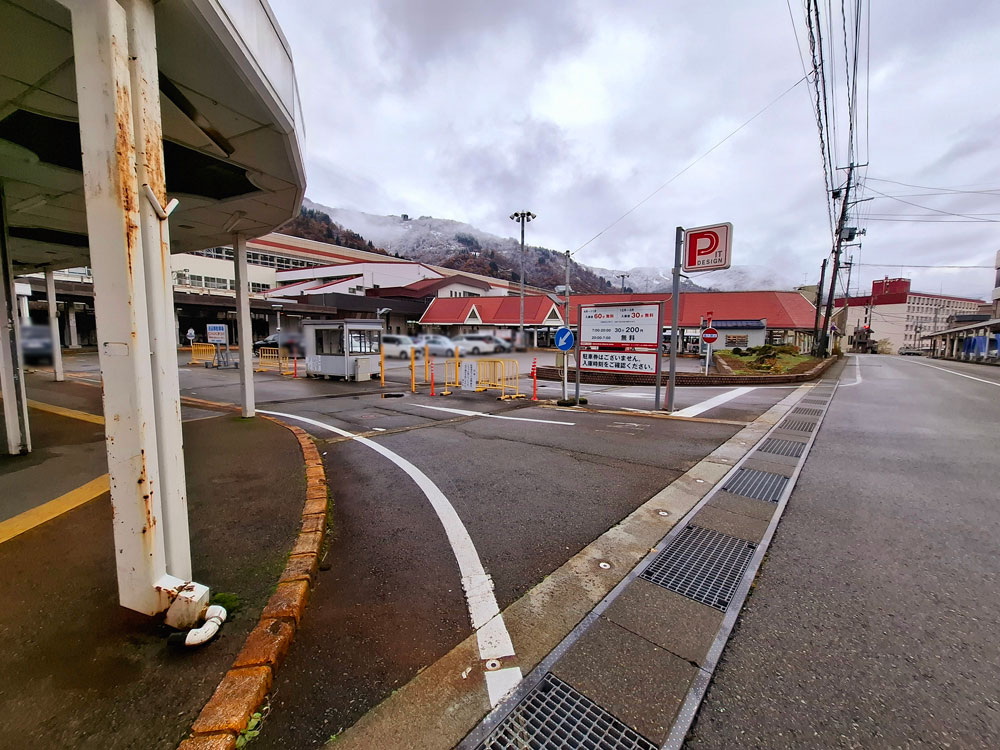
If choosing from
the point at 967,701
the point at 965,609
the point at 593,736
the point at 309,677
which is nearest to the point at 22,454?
the point at 309,677

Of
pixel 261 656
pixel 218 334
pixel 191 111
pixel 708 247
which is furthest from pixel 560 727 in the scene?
pixel 218 334

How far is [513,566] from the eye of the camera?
2721 millimetres

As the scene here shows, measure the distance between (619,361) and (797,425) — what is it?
342cm

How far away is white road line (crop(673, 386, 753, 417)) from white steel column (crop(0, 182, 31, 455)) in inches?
376

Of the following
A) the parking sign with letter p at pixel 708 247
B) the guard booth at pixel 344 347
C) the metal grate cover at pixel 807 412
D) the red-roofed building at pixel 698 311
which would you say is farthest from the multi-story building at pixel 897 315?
the guard booth at pixel 344 347

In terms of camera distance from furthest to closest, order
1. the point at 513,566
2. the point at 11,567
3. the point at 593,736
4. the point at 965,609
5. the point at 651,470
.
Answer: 1. the point at 651,470
2. the point at 513,566
3. the point at 11,567
4. the point at 965,609
5. the point at 593,736

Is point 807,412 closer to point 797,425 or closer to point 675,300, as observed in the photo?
point 797,425

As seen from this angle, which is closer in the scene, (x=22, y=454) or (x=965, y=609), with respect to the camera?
(x=965, y=609)

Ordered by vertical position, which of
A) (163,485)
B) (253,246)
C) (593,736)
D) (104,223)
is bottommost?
(593,736)

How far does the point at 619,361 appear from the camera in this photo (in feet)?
29.8

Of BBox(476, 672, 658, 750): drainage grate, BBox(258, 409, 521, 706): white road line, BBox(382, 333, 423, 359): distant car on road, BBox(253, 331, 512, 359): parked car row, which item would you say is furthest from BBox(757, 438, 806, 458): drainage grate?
BBox(382, 333, 423, 359): distant car on road

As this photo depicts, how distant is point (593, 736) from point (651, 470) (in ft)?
11.0

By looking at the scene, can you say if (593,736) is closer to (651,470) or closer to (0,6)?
(651,470)

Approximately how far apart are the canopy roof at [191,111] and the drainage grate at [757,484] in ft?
17.5
